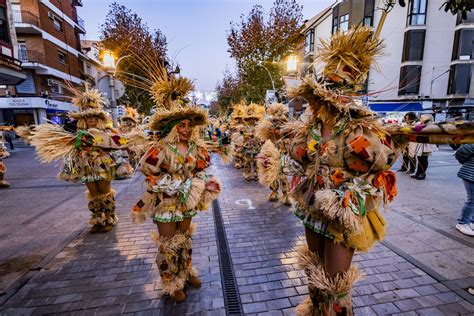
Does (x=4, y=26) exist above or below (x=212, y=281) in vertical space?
above

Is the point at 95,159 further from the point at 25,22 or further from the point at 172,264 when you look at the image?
the point at 25,22

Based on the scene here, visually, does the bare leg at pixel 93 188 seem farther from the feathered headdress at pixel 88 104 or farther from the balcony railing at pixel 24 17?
the balcony railing at pixel 24 17

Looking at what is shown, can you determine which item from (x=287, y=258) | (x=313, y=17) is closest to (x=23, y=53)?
(x=287, y=258)

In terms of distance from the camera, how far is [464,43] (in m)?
20.2

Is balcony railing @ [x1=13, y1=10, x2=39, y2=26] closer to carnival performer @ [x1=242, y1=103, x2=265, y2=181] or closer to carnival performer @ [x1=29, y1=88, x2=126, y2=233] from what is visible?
carnival performer @ [x1=242, y1=103, x2=265, y2=181]

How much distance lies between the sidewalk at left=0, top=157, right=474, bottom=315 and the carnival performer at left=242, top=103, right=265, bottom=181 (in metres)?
3.84

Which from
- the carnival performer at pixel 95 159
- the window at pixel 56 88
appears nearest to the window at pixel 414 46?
the carnival performer at pixel 95 159

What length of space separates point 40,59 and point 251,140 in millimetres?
22063

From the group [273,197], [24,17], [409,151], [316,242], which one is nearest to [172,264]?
[316,242]

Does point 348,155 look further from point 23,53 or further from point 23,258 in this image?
point 23,53

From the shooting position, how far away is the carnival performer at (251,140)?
26.6ft

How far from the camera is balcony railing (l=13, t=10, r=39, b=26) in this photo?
19297mm

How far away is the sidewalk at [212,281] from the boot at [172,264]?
172 mm

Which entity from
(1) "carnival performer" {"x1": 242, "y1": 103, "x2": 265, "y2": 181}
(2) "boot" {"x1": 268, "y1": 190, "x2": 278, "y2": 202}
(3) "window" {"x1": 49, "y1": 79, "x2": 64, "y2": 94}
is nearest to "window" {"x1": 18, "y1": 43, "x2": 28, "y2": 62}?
(3) "window" {"x1": 49, "y1": 79, "x2": 64, "y2": 94}
